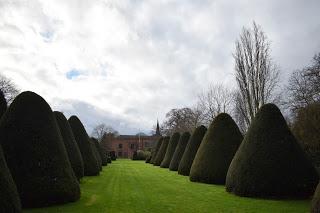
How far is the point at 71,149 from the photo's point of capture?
18188 mm

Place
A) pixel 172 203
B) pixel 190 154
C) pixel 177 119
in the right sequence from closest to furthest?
pixel 172 203, pixel 190 154, pixel 177 119

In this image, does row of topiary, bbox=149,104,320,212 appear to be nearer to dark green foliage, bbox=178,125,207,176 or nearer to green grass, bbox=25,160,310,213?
green grass, bbox=25,160,310,213

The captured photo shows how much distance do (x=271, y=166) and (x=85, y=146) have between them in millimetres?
12792

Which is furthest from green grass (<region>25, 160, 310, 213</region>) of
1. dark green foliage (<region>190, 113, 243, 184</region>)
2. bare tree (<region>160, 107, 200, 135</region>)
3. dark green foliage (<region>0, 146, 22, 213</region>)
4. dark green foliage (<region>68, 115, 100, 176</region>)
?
bare tree (<region>160, 107, 200, 135</region>)

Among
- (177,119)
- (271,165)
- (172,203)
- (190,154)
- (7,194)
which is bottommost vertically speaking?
(172,203)

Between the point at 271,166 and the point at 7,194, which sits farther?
the point at 271,166

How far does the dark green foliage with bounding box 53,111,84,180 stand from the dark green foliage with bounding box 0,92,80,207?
5.46 metres

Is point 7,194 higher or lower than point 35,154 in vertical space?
lower

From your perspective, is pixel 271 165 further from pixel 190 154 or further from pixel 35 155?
pixel 190 154

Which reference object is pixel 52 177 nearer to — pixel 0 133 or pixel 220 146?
pixel 0 133

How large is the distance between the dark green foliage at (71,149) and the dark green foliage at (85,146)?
393 centimetres

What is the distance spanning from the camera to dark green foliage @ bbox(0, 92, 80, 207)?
35.5ft

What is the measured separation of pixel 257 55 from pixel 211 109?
26.3m

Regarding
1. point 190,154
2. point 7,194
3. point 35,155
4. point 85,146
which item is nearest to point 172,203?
point 35,155
